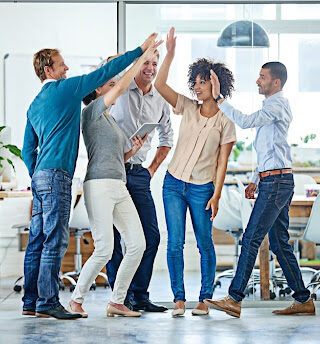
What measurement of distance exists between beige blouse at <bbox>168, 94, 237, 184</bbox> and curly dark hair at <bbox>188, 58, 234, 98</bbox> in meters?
0.24

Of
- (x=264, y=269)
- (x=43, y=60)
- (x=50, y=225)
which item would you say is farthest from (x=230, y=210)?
(x=43, y=60)

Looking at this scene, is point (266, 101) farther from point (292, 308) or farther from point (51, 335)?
point (51, 335)

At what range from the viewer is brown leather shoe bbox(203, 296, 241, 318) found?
502 cm

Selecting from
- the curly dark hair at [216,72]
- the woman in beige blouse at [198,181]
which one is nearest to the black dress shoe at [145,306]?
the woman in beige blouse at [198,181]

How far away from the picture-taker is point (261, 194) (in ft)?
16.7

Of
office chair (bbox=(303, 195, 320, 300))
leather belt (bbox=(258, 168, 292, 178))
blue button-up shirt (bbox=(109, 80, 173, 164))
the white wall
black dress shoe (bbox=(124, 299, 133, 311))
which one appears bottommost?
black dress shoe (bbox=(124, 299, 133, 311))

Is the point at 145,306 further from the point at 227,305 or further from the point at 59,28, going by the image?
the point at 59,28

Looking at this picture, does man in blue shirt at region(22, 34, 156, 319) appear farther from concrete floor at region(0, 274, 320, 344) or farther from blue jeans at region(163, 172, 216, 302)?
blue jeans at region(163, 172, 216, 302)

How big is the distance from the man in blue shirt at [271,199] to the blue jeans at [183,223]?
0.67 ft

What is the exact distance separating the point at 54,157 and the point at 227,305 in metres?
1.31

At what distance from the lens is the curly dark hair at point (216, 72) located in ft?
17.4

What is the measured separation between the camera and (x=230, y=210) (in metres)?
5.72

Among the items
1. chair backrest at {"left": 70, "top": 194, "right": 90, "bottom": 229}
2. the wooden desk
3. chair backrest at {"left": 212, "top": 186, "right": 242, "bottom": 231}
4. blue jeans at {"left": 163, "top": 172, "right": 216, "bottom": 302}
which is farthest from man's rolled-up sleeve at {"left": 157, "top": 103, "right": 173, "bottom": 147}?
chair backrest at {"left": 70, "top": 194, "right": 90, "bottom": 229}

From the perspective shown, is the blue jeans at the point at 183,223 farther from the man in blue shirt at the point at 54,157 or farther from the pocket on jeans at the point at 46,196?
the pocket on jeans at the point at 46,196
